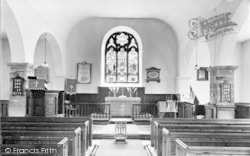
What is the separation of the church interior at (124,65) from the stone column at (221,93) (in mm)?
32

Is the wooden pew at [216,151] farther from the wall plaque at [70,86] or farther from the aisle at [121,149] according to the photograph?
the wall plaque at [70,86]

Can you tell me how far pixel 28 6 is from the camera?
9297 mm

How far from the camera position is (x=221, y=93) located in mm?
9242

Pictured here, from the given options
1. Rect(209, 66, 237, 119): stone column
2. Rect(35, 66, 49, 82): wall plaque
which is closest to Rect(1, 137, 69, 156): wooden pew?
Rect(209, 66, 237, 119): stone column

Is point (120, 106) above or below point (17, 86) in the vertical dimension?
below

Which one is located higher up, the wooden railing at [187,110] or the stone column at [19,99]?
the stone column at [19,99]

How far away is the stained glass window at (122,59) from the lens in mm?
14945

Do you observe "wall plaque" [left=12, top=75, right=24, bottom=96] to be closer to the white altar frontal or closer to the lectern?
the lectern

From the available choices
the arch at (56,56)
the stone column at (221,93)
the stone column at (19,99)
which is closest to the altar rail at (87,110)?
the arch at (56,56)

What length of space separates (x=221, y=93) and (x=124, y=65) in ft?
22.0

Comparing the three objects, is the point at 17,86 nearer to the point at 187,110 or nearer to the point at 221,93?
the point at 187,110

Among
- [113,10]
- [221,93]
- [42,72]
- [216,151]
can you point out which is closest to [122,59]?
[113,10]

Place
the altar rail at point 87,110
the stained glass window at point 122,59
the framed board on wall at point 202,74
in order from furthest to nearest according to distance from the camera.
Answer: the framed board on wall at point 202,74 → the stained glass window at point 122,59 → the altar rail at point 87,110

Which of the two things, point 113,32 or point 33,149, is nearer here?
point 33,149
